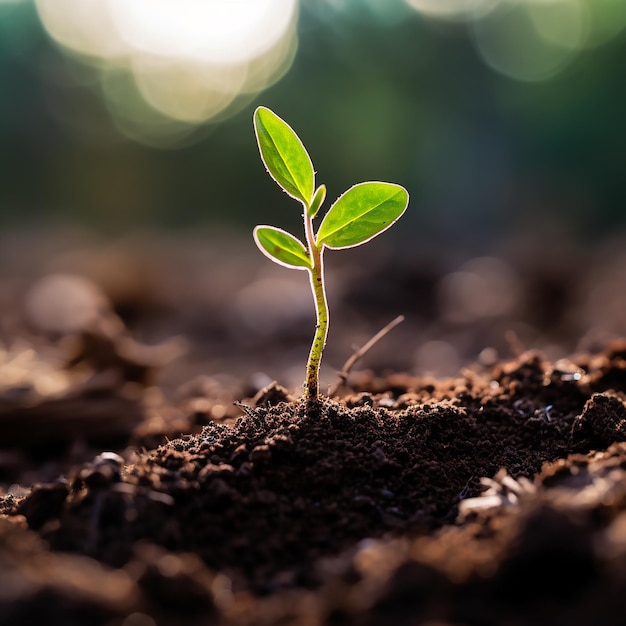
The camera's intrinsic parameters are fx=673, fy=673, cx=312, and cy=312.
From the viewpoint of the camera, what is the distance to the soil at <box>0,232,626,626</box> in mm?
902

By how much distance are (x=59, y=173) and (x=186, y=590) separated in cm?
1840

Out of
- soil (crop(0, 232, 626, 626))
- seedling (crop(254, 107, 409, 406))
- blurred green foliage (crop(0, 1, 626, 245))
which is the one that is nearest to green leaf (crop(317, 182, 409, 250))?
seedling (crop(254, 107, 409, 406))

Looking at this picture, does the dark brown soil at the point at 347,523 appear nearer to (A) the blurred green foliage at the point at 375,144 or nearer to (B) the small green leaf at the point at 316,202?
(B) the small green leaf at the point at 316,202

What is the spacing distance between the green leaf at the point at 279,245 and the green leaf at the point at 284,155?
11 cm

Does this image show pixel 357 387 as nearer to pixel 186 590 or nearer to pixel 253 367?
pixel 186 590

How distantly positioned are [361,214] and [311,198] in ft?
0.40

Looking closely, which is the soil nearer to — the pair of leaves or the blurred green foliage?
the pair of leaves

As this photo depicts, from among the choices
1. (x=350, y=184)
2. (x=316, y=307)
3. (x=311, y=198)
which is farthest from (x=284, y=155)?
(x=350, y=184)

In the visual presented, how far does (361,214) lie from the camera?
5.19ft

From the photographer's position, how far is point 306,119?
612 inches

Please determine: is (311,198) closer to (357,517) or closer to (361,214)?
(361,214)

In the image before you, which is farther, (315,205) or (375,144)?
(375,144)

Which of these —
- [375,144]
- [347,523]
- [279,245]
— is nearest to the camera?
[347,523]

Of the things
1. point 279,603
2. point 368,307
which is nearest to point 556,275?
point 368,307
